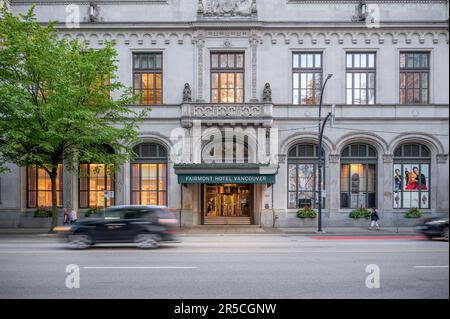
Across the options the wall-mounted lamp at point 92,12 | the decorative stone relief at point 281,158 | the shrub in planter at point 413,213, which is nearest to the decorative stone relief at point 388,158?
the shrub in planter at point 413,213

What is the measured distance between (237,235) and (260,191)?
5.10 metres

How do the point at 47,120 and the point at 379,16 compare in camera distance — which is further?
the point at 379,16

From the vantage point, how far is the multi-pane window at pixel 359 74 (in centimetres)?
2536

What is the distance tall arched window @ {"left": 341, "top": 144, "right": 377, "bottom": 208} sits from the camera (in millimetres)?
25297

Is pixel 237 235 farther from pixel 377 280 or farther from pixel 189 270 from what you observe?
pixel 377 280

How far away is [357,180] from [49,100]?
1906 centimetres

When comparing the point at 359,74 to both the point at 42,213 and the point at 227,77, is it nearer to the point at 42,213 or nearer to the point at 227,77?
the point at 227,77

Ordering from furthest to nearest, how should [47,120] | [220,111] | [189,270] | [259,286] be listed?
[220,111]
[47,120]
[189,270]
[259,286]

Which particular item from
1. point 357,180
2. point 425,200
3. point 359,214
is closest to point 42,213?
point 359,214

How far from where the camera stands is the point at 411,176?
988 inches

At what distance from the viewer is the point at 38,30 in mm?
20375
